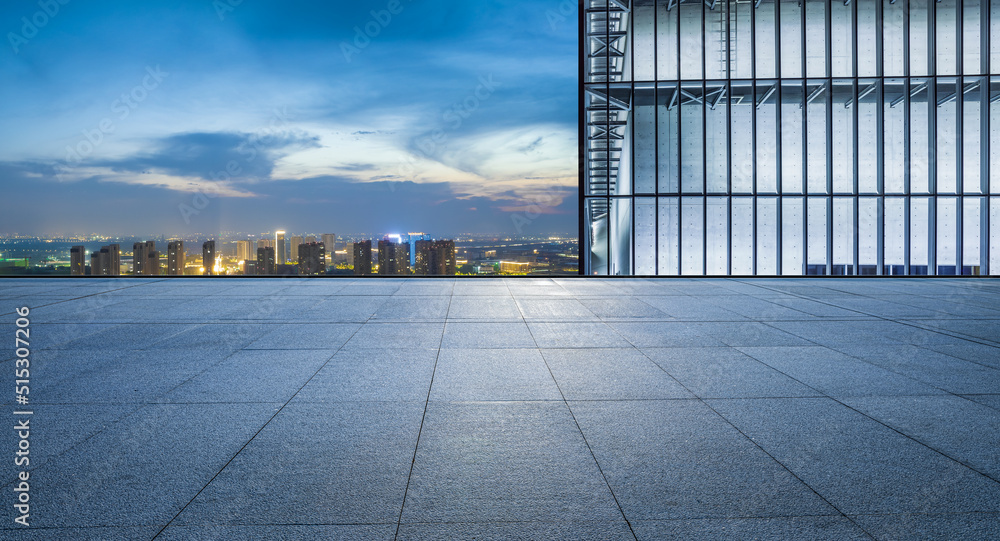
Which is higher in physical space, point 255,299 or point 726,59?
point 726,59

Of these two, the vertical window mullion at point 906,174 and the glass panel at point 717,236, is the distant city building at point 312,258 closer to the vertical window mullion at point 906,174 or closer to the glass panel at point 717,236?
the glass panel at point 717,236

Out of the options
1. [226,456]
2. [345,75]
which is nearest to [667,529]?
[226,456]

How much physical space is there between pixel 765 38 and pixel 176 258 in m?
22.9

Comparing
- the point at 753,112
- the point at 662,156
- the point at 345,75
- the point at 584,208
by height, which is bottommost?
the point at 584,208

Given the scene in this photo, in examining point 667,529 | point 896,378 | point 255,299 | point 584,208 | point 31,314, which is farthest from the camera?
point 584,208

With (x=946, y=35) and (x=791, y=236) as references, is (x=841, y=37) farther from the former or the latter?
(x=791, y=236)

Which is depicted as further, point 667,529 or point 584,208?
point 584,208

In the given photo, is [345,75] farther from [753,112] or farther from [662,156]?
[753,112]

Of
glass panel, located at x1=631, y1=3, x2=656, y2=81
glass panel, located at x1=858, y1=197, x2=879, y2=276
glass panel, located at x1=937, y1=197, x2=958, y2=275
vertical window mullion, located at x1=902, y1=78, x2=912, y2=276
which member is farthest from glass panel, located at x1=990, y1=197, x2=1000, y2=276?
glass panel, located at x1=631, y1=3, x2=656, y2=81

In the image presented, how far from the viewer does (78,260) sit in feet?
56.7

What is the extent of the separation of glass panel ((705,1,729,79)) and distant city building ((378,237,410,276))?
13.1 m

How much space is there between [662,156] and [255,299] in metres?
14.8

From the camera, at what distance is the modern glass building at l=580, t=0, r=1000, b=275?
61.1 ft

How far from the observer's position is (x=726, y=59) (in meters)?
18.8
